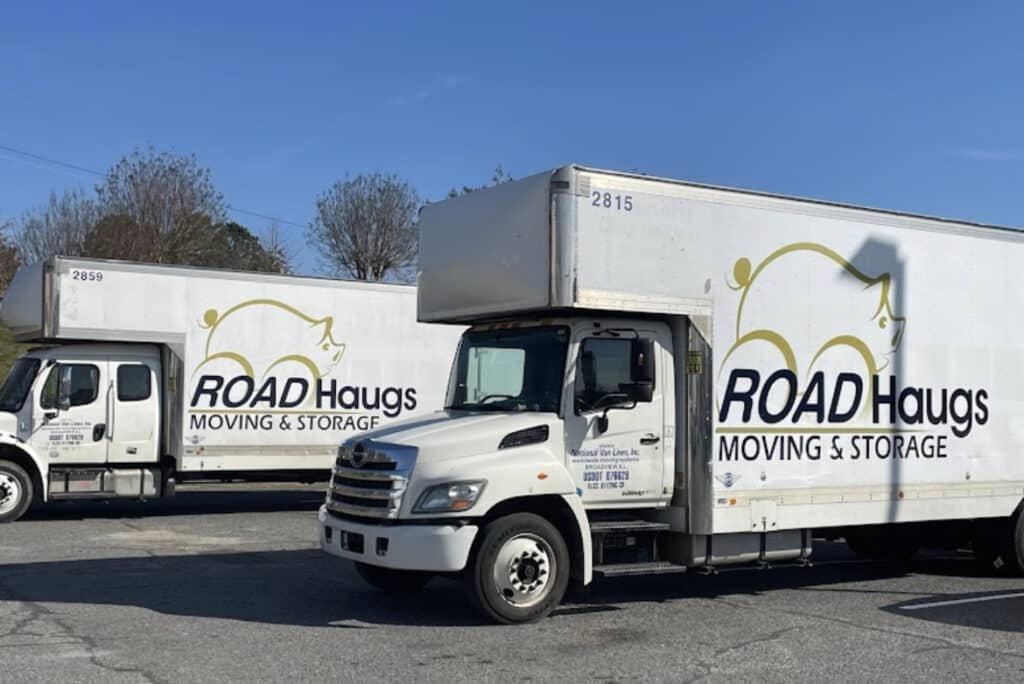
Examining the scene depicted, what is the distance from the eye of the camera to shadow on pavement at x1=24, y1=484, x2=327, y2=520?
59.4 feet

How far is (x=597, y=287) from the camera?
9344 mm

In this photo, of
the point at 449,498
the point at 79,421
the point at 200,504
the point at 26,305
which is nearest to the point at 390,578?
the point at 449,498

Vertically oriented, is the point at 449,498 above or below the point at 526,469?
below

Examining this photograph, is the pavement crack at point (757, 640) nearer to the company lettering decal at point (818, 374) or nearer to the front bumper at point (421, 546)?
the company lettering decal at point (818, 374)

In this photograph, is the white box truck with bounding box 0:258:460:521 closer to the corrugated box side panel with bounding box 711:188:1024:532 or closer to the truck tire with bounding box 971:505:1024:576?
the corrugated box side panel with bounding box 711:188:1024:532

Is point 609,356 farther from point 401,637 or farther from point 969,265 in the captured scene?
point 969,265

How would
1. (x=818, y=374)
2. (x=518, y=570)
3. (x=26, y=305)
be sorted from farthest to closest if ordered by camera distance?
(x=26, y=305)
(x=818, y=374)
(x=518, y=570)

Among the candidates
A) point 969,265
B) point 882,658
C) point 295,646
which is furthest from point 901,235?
point 295,646

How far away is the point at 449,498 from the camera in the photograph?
29.0ft

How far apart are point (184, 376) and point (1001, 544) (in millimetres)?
11130

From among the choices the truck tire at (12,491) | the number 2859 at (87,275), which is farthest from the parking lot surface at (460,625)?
the number 2859 at (87,275)

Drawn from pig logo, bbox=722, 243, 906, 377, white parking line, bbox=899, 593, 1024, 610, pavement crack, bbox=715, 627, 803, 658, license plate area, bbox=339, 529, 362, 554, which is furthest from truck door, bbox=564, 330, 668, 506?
white parking line, bbox=899, 593, 1024, 610

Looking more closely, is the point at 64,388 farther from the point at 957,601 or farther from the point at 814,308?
the point at 957,601

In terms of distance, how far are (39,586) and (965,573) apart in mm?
9228
